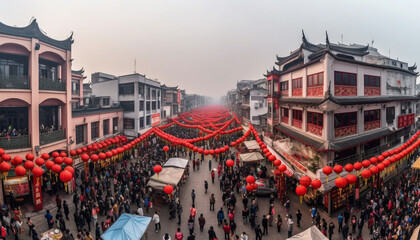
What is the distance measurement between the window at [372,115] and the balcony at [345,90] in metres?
2.37

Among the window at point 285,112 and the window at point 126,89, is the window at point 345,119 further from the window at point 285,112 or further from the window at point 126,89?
the window at point 126,89

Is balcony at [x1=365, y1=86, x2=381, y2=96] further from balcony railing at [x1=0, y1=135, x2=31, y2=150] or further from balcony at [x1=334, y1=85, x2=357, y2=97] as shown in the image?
balcony railing at [x1=0, y1=135, x2=31, y2=150]

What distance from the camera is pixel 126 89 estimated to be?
32.3 metres

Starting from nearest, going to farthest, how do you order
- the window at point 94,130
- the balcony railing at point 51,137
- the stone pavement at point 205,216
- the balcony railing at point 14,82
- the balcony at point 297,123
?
the stone pavement at point 205,216 → the balcony railing at point 14,82 → the balcony railing at point 51,137 → the balcony at point 297,123 → the window at point 94,130

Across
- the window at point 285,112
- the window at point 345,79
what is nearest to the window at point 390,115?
the window at point 345,79

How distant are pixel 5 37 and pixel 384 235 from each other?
25.6 m

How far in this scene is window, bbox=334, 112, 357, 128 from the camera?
14258 mm

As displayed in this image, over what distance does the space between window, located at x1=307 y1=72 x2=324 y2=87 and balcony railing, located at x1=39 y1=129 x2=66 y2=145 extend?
19.9 m

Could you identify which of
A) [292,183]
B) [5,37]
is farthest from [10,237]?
[292,183]

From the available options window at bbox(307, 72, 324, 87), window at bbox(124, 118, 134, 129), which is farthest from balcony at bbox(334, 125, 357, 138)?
window at bbox(124, 118, 134, 129)

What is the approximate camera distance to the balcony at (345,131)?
14148mm

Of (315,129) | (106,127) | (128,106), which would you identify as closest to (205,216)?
(315,129)

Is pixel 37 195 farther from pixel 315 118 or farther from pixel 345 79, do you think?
pixel 345 79

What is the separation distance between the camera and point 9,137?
1386 cm
